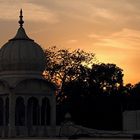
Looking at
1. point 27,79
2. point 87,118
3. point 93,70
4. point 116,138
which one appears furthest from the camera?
point 93,70

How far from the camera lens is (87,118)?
221ft

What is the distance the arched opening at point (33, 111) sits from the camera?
52.6 m

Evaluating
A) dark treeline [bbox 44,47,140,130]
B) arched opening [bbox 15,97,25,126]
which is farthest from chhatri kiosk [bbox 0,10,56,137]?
dark treeline [bbox 44,47,140,130]

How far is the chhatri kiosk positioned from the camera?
5056cm

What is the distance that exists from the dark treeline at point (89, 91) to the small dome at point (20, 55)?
15130 millimetres

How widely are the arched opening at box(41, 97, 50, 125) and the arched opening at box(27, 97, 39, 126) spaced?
1.97 feet

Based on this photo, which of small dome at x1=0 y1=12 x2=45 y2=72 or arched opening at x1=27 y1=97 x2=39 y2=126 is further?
arched opening at x1=27 y1=97 x2=39 y2=126

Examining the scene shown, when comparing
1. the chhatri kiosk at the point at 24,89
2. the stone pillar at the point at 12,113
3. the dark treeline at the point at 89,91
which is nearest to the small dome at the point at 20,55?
the chhatri kiosk at the point at 24,89

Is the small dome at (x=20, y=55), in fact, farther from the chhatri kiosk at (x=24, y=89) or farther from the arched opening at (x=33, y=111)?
the arched opening at (x=33, y=111)

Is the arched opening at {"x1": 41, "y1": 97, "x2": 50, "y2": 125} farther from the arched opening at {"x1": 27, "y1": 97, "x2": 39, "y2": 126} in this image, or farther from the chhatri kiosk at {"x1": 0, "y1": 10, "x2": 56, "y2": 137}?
the arched opening at {"x1": 27, "y1": 97, "x2": 39, "y2": 126}

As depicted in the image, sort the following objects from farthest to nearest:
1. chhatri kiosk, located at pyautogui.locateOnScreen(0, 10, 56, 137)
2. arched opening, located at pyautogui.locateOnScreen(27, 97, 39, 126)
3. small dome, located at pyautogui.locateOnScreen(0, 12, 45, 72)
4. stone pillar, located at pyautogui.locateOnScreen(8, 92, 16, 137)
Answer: arched opening, located at pyautogui.locateOnScreen(27, 97, 39, 126) → small dome, located at pyautogui.locateOnScreen(0, 12, 45, 72) → chhatri kiosk, located at pyautogui.locateOnScreen(0, 10, 56, 137) → stone pillar, located at pyautogui.locateOnScreen(8, 92, 16, 137)

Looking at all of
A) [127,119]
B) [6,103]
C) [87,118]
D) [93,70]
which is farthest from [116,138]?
[93,70]

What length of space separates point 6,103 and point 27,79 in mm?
2970

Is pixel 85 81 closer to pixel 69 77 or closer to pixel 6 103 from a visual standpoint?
pixel 69 77
